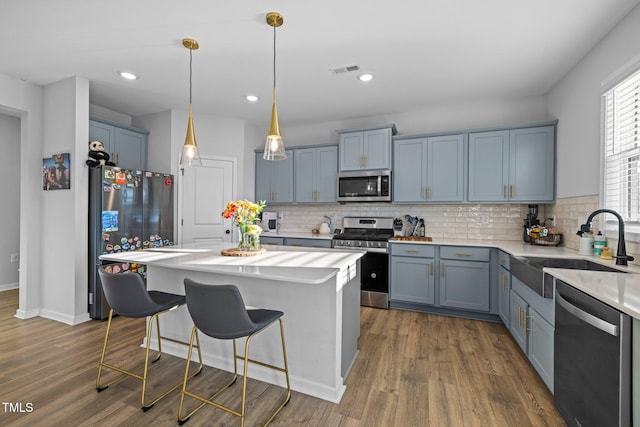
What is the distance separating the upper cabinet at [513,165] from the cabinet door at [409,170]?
57cm

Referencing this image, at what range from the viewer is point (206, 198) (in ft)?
14.5

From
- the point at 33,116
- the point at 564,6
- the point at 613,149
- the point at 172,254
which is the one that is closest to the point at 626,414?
the point at 613,149

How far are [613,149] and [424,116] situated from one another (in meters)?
2.16

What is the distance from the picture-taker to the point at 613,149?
2365mm

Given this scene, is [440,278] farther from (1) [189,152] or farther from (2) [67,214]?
(2) [67,214]

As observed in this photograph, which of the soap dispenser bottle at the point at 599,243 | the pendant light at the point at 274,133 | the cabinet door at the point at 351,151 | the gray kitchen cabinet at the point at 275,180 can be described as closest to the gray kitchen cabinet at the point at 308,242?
the gray kitchen cabinet at the point at 275,180

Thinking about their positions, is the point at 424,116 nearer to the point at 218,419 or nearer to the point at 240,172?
the point at 240,172

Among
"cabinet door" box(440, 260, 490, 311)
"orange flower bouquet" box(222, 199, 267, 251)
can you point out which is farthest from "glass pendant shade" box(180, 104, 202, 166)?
"cabinet door" box(440, 260, 490, 311)

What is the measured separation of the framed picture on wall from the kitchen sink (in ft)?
14.5

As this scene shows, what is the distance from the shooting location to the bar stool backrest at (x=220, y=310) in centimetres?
154

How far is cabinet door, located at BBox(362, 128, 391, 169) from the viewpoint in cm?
401

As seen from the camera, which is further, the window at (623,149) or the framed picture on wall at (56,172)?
the framed picture on wall at (56,172)

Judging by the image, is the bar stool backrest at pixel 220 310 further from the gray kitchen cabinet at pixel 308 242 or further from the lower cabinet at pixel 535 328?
the gray kitchen cabinet at pixel 308 242

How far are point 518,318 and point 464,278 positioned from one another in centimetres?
87
